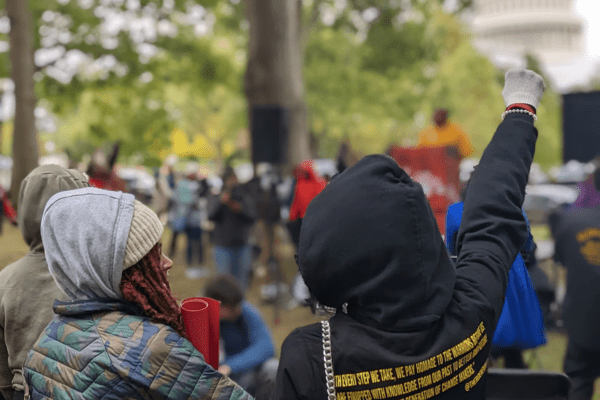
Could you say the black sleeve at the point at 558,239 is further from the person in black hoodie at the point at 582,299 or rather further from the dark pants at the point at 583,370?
the dark pants at the point at 583,370

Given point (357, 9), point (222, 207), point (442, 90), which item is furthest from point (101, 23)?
point (442, 90)

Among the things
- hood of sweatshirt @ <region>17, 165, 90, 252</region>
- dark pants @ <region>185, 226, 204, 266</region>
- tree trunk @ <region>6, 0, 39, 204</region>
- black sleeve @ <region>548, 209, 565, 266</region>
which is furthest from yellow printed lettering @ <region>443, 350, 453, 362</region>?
tree trunk @ <region>6, 0, 39, 204</region>

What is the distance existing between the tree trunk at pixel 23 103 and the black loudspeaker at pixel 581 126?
13.1 metres

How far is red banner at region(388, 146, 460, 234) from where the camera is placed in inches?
189

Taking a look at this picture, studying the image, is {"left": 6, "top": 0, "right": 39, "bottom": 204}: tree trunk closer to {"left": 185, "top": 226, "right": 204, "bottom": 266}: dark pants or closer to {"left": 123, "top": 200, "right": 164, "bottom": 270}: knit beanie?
{"left": 185, "top": 226, "right": 204, "bottom": 266}: dark pants

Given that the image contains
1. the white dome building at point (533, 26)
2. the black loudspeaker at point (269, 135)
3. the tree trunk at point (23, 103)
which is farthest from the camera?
the white dome building at point (533, 26)

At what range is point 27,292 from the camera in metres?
2.03

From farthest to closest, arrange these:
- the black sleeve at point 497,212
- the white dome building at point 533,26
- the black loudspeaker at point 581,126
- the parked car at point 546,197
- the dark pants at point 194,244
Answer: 1. the white dome building at point 533,26
2. the parked car at point 546,197
3. the dark pants at point 194,244
4. the black loudspeaker at point 581,126
5. the black sleeve at point 497,212

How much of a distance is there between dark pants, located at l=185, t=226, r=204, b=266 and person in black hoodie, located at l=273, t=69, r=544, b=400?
368 inches

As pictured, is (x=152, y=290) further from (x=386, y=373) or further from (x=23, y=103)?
(x=23, y=103)

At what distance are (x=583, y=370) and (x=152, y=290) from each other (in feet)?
11.1

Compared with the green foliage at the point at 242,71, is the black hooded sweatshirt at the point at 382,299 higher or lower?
lower

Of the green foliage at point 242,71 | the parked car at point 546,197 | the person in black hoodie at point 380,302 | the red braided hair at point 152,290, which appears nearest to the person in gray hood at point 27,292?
the red braided hair at point 152,290

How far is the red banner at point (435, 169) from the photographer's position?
15.8 feet
